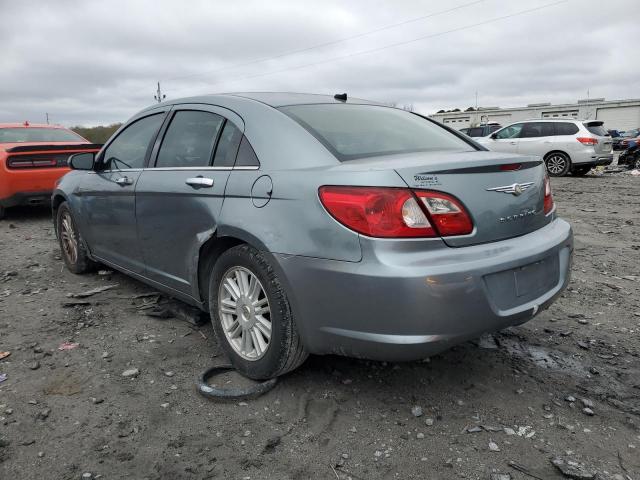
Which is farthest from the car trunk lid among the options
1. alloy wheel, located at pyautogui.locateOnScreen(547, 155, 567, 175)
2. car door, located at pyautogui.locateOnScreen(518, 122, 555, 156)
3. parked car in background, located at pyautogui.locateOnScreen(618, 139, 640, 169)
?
parked car in background, located at pyautogui.locateOnScreen(618, 139, 640, 169)

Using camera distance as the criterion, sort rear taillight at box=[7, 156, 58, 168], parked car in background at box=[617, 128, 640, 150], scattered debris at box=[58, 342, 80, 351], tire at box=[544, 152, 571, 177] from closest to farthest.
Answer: scattered debris at box=[58, 342, 80, 351] < rear taillight at box=[7, 156, 58, 168] < tire at box=[544, 152, 571, 177] < parked car in background at box=[617, 128, 640, 150]

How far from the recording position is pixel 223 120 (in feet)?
10.1

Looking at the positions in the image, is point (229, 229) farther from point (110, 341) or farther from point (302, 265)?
point (110, 341)

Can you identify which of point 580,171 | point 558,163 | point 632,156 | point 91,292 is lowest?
point 91,292

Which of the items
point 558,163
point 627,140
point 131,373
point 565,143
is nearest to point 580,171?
point 558,163

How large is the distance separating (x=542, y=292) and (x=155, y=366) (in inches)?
85.6

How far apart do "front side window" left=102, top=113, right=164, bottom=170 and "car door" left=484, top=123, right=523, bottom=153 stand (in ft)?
41.7

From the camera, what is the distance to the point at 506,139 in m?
15.5

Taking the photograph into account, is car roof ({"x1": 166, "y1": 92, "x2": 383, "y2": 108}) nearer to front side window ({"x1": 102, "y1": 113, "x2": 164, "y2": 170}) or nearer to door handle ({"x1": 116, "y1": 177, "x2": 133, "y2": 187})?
front side window ({"x1": 102, "y1": 113, "x2": 164, "y2": 170})

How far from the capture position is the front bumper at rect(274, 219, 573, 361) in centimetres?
215

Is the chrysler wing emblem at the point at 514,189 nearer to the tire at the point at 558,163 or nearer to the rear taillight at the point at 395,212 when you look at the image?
the rear taillight at the point at 395,212

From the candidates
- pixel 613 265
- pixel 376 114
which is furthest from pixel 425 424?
Answer: pixel 613 265

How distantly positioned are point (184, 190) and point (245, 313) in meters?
0.85

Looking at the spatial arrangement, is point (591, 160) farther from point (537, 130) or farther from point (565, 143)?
point (537, 130)
